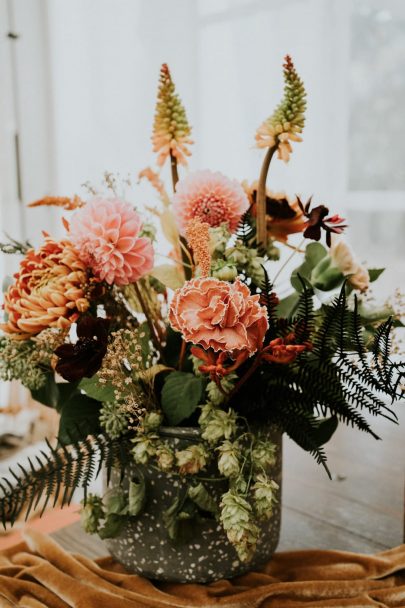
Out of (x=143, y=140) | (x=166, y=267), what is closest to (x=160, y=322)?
(x=166, y=267)

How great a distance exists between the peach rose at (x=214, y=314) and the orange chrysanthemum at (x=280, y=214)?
22 centimetres

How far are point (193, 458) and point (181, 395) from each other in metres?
0.06

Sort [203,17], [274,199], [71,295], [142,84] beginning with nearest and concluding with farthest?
[71,295], [274,199], [203,17], [142,84]

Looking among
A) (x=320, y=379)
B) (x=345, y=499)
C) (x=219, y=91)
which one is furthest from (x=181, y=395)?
(x=219, y=91)

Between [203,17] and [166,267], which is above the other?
[203,17]

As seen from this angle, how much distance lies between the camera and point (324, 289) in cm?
73

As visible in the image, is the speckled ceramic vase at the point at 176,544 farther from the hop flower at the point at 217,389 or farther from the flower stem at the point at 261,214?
the flower stem at the point at 261,214

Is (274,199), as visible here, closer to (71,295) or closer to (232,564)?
(71,295)

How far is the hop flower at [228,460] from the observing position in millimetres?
616

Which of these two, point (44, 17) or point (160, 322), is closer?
point (160, 322)

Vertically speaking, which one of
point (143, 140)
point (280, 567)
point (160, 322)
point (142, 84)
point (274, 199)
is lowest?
point (280, 567)

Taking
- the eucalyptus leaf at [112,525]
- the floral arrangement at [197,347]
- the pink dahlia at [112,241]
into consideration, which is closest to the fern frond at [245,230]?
the floral arrangement at [197,347]

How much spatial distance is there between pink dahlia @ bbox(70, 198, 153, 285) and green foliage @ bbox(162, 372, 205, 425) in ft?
0.36

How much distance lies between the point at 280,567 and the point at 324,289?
34 cm
